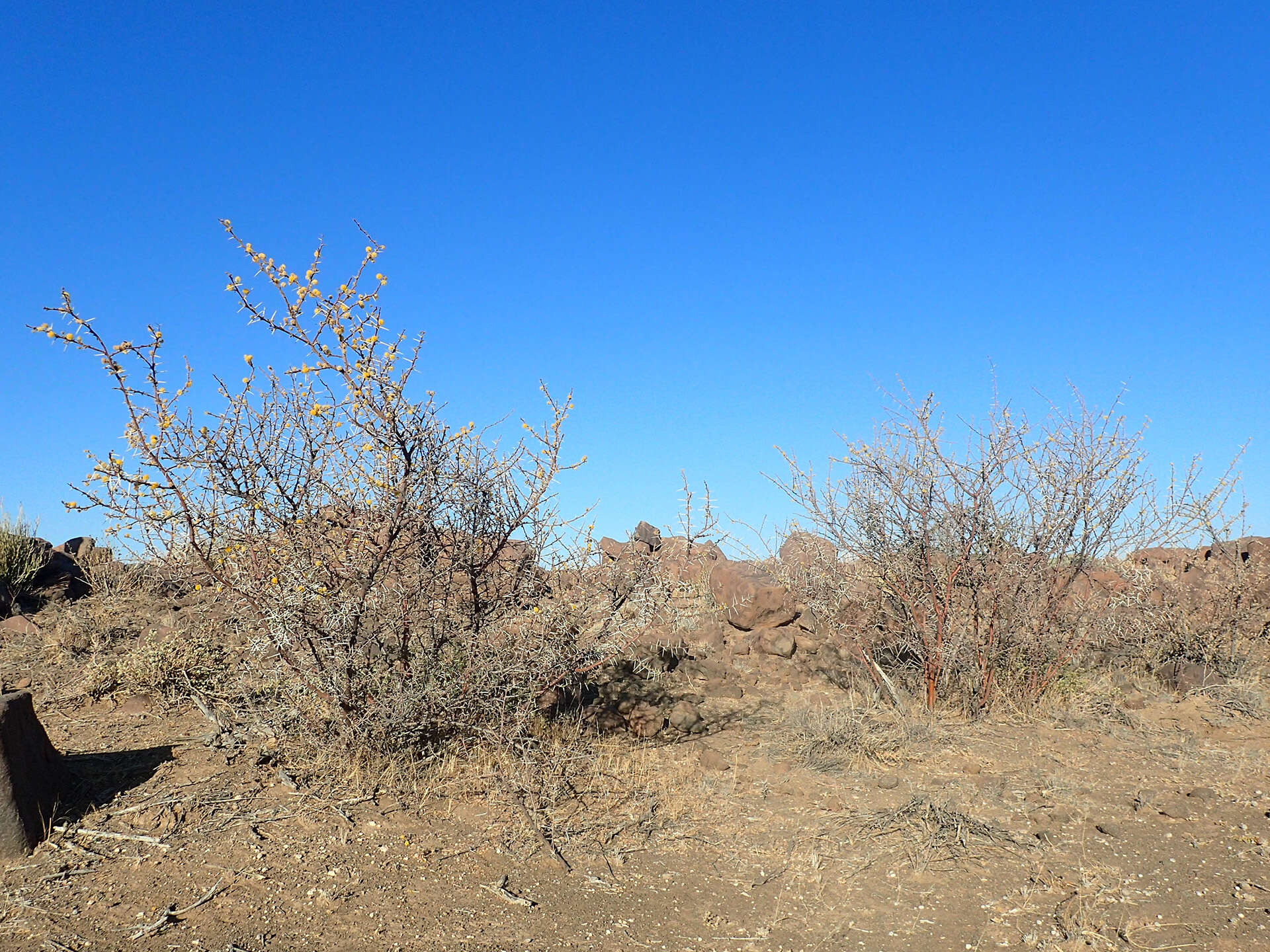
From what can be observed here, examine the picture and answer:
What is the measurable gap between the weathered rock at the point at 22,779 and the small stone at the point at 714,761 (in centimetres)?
396

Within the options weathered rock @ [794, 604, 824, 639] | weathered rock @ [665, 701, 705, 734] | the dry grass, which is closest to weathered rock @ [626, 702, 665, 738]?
weathered rock @ [665, 701, 705, 734]

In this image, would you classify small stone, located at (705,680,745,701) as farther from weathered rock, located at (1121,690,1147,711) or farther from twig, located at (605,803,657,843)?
weathered rock, located at (1121,690,1147,711)

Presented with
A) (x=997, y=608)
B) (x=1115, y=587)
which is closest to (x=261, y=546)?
(x=997, y=608)

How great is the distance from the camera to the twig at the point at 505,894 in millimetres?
4352

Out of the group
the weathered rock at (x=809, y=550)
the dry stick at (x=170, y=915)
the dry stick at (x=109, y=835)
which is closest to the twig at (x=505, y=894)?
the dry stick at (x=170, y=915)

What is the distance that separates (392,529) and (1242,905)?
4.86m

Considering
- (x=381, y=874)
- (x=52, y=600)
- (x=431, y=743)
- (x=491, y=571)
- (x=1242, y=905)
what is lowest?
(x=1242, y=905)

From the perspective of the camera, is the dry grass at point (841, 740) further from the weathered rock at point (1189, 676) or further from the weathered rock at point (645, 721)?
the weathered rock at point (1189, 676)

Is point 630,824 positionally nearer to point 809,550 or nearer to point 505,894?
point 505,894

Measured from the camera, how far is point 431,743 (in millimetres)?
5797

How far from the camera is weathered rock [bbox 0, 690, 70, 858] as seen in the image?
450 cm

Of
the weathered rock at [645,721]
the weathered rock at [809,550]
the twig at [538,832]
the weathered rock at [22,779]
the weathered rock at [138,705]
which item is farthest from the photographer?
the weathered rock at [809,550]

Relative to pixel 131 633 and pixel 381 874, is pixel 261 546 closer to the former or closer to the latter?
pixel 381 874

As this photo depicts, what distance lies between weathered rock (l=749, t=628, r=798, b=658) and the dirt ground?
2.99 m
